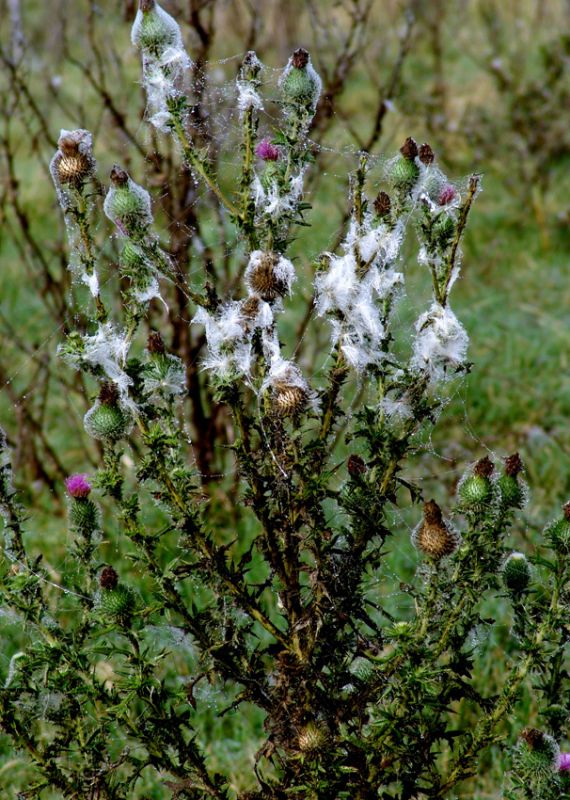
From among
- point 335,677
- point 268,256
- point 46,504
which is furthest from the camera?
point 46,504

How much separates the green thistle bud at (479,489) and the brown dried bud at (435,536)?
5 centimetres

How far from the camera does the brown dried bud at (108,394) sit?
1371mm

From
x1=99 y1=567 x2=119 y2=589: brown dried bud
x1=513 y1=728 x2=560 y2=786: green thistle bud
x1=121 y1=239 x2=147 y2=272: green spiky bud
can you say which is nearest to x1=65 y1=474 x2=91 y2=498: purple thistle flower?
x1=99 y1=567 x2=119 y2=589: brown dried bud

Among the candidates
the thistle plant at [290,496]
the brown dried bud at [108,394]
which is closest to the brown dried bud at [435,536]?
the thistle plant at [290,496]

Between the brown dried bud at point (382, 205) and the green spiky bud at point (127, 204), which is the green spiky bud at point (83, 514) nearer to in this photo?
the green spiky bud at point (127, 204)

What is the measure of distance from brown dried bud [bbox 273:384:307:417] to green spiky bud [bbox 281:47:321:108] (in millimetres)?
438

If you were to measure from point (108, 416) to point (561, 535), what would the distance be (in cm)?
70

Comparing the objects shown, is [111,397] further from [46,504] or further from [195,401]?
[46,504]

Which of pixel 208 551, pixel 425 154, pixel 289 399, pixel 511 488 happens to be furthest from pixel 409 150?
pixel 208 551

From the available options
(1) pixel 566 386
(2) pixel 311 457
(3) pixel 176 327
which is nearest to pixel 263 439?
(2) pixel 311 457

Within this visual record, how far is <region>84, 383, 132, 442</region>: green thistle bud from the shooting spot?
54.2 inches

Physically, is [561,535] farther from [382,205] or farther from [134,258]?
[134,258]

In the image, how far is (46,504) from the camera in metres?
3.37

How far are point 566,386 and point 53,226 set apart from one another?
3.23 metres
